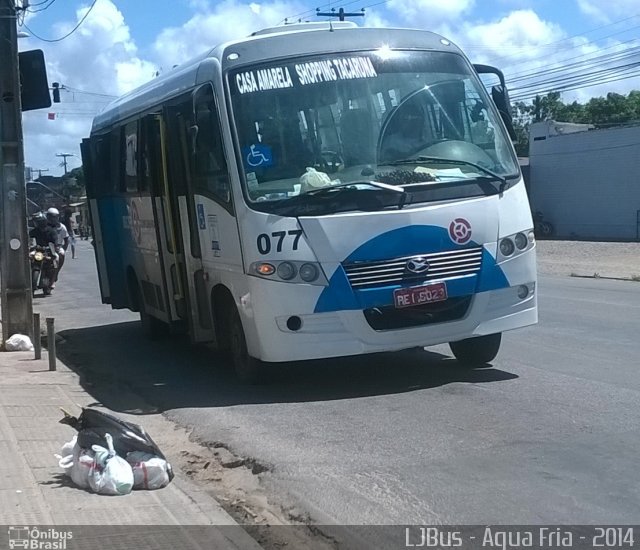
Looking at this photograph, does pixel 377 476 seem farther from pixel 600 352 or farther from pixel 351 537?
pixel 600 352

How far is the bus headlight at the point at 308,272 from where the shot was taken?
8.34 meters

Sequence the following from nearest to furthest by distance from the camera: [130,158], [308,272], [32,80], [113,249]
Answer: [308,272], [32,80], [130,158], [113,249]

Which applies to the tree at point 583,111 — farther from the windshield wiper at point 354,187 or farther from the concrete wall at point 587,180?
the windshield wiper at point 354,187

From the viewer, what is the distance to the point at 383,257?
845cm

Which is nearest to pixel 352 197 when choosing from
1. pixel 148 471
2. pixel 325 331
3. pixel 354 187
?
pixel 354 187

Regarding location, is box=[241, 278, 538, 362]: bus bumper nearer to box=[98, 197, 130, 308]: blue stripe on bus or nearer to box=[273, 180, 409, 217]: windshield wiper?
box=[273, 180, 409, 217]: windshield wiper

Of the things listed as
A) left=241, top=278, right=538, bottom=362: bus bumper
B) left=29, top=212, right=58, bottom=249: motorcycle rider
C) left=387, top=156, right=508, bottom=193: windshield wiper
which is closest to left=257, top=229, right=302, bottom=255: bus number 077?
left=241, top=278, right=538, bottom=362: bus bumper

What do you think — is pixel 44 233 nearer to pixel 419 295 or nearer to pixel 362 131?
pixel 362 131

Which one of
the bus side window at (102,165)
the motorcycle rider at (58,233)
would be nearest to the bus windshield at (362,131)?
the bus side window at (102,165)

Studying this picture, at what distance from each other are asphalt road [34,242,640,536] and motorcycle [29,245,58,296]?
9917mm

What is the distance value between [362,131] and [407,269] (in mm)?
1320

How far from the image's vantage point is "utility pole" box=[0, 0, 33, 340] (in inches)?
462

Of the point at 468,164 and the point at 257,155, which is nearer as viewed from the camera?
the point at 257,155

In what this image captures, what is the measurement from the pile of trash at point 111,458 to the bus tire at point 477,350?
162 inches
